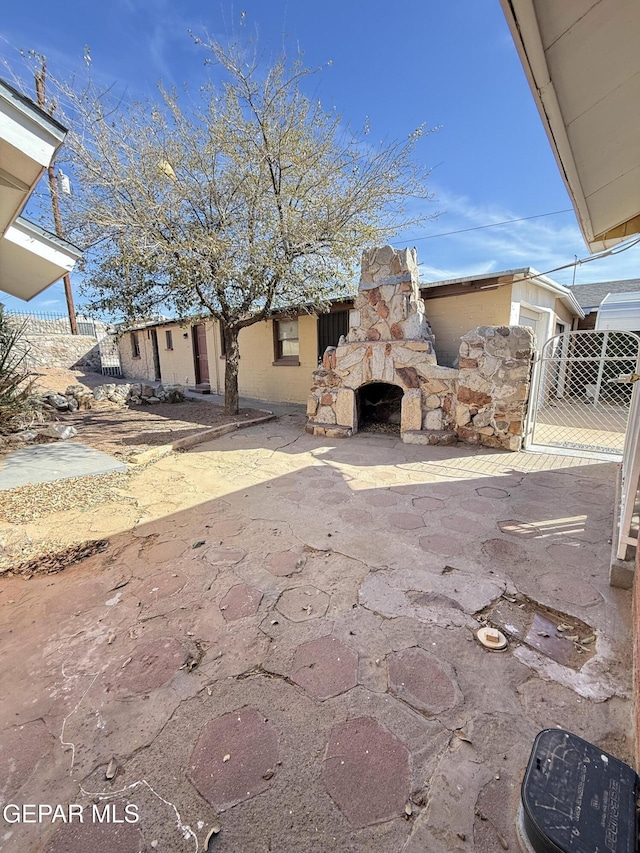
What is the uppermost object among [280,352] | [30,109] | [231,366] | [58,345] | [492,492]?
[30,109]

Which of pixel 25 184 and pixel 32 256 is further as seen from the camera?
pixel 32 256

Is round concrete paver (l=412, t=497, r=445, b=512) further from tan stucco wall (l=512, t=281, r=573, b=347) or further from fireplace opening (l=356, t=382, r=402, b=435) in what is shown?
tan stucco wall (l=512, t=281, r=573, b=347)

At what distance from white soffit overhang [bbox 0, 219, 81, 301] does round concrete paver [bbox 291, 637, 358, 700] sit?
17.2 feet

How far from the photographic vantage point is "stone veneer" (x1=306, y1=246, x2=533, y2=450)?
5.35 meters

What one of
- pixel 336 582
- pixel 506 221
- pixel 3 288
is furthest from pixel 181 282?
pixel 506 221

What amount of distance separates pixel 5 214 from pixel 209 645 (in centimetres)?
451

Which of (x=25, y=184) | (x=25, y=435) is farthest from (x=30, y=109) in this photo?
(x=25, y=435)

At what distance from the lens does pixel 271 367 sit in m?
10.2

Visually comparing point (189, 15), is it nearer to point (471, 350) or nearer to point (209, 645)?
point (471, 350)

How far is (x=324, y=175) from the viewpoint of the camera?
20.1 feet

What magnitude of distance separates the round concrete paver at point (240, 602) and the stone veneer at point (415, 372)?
14.0 ft

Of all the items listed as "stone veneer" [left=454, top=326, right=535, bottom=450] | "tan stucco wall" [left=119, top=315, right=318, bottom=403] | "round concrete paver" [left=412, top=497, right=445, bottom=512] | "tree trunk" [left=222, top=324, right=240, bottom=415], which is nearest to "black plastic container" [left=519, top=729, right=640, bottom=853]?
"round concrete paver" [left=412, top=497, right=445, bottom=512]

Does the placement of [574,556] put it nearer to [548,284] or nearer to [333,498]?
[333,498]

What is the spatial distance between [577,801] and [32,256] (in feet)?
21.3
